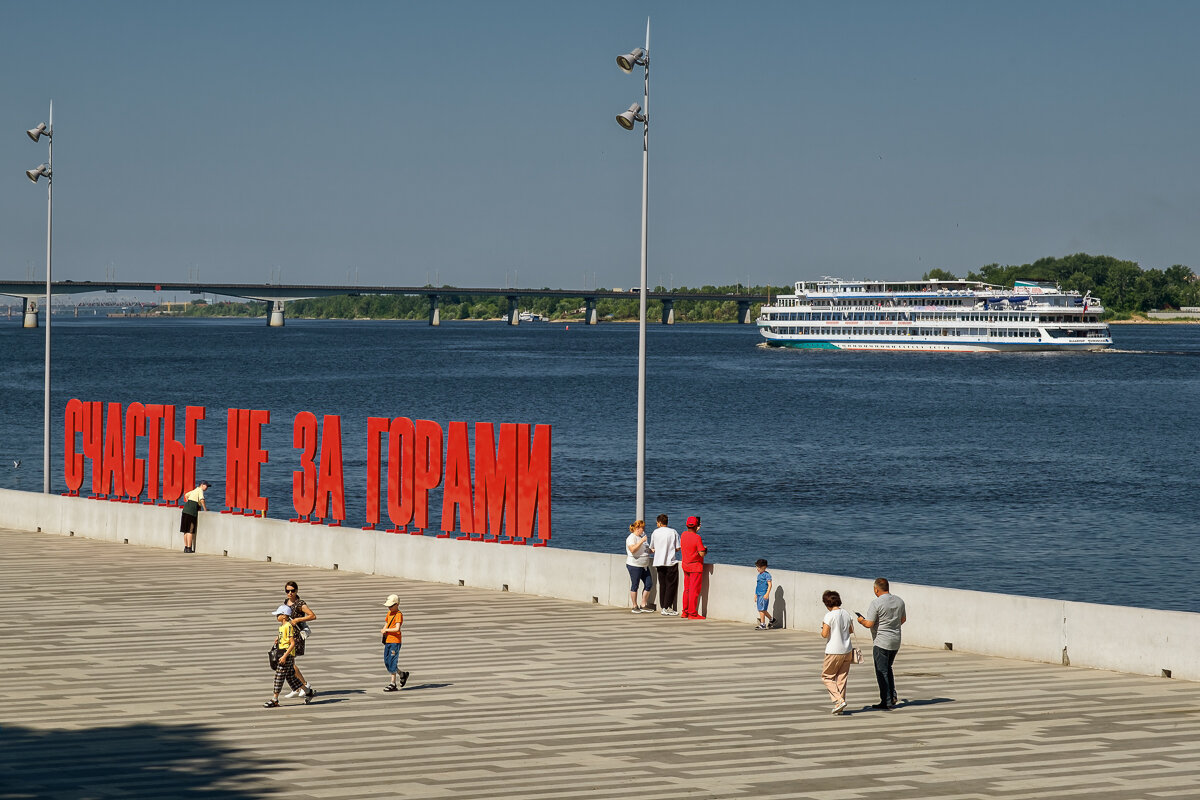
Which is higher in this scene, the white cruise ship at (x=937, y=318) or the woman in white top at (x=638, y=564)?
the white cruise ship at (x=937, y=318)

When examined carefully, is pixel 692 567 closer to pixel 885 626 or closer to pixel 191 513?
A: pixel 885 626

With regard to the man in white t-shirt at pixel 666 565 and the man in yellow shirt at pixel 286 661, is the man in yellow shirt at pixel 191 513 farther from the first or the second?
the man in yellow shirt at pixel 286 661

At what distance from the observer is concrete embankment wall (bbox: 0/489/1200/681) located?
733 inches

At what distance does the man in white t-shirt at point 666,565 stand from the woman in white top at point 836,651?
261 inches

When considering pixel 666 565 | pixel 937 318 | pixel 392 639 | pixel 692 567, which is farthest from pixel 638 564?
pixel 937 318

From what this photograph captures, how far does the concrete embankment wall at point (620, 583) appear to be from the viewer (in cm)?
1861

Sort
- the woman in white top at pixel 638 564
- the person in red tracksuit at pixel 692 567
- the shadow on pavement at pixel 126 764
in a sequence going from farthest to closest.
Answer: the woman in white top at pixel 638 564 < the person in red tracksuit at pixel 692 567 < the shadow on pavement at pixel 126 764

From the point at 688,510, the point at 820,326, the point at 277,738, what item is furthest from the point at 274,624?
the point at 820,326

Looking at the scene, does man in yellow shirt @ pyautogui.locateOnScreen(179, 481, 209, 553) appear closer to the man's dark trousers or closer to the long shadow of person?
the long shadow of person

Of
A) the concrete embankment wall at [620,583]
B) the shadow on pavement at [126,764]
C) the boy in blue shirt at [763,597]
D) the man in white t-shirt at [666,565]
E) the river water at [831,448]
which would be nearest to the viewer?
the shadow on pavement at [126,764]

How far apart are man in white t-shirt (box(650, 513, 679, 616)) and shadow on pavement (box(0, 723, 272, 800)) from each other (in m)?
9.05

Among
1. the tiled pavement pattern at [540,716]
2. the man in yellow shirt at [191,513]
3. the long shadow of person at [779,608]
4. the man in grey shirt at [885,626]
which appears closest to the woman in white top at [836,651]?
the man in grey shirt at [885,626]

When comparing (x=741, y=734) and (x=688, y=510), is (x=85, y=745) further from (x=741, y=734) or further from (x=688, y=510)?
(x=688, y=510)

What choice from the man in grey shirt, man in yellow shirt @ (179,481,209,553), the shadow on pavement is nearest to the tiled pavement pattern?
the shadow on pavement
